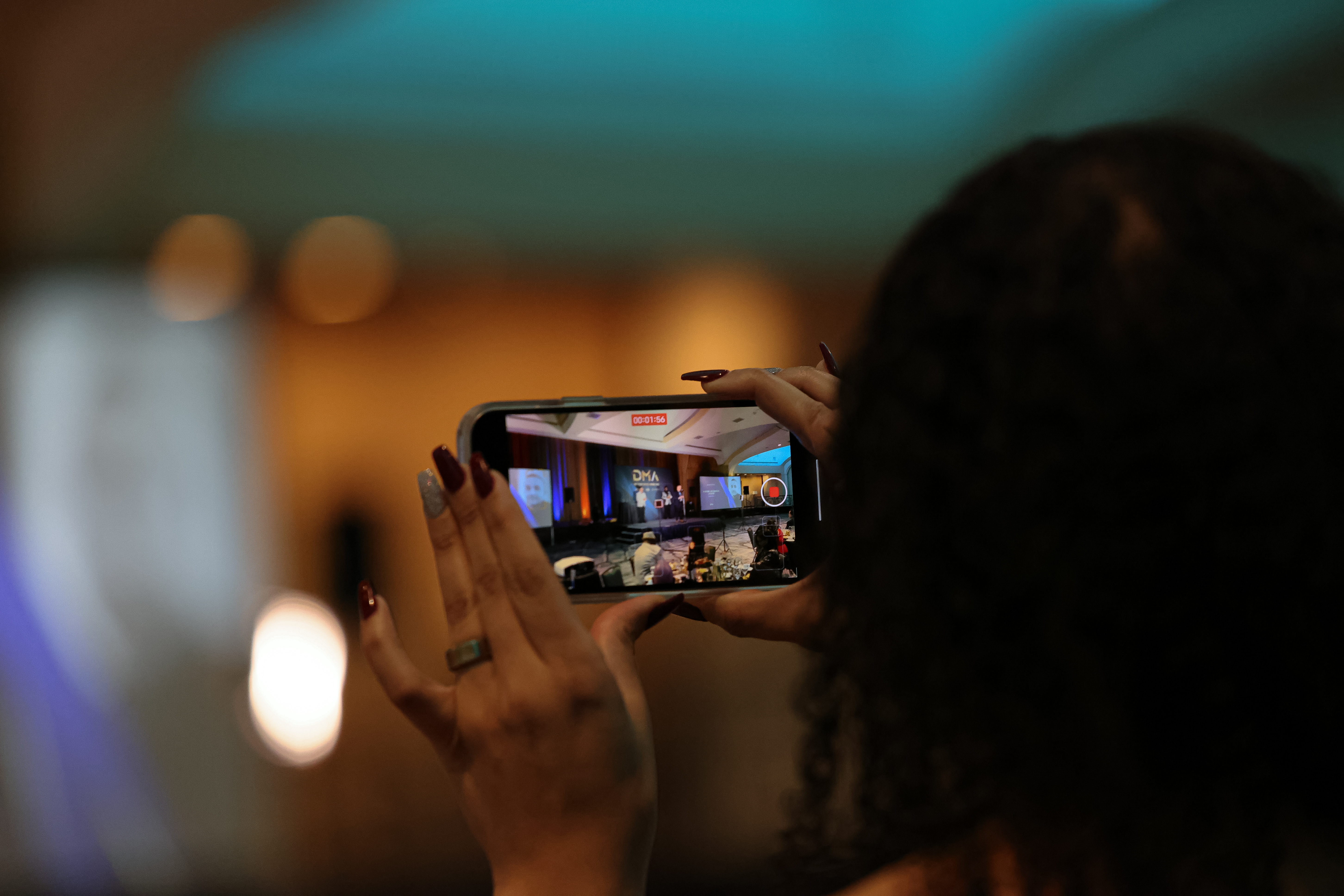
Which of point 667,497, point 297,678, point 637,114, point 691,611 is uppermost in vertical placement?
point 637,114

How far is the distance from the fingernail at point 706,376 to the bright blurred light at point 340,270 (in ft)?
2.77

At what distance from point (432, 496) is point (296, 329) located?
1039 millimetres

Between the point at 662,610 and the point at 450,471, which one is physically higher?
the point at 450,471

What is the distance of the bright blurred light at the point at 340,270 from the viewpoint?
4.74 ft

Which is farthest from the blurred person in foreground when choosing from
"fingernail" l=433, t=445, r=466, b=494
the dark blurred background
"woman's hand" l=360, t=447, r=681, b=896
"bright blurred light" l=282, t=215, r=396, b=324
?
"bright blurred light" l=282, t=215, r=396, b=324

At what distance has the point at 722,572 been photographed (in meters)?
0.80

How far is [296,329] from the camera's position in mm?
1441

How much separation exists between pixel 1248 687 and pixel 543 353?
1.28m

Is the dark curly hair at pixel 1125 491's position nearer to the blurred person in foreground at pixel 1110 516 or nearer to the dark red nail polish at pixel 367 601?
the blurred person in foreground at pixel 1110 516

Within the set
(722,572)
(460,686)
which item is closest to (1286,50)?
(722,572)

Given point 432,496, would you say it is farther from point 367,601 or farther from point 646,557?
point 646,557

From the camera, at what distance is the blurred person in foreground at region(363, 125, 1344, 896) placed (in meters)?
0.27

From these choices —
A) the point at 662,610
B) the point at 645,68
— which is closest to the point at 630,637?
the point at 662,610

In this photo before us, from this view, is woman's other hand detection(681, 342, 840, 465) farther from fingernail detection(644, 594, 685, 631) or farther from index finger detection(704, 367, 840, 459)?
fingernail detection(644, 594, 685, 631)
